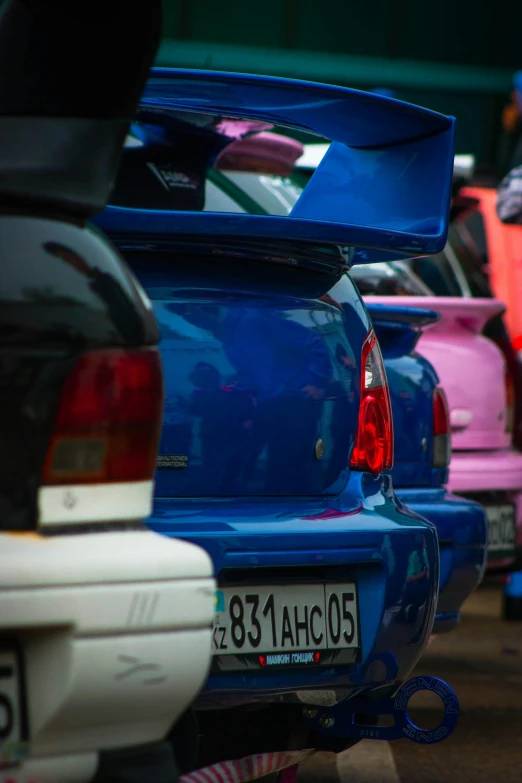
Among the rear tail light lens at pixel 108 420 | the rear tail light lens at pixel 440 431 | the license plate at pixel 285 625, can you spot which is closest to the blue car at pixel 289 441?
the license plate at pixel 285 625

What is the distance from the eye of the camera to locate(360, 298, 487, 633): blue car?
4891mm

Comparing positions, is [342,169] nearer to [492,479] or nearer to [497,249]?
[492,479]

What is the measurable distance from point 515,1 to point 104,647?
20830 mm

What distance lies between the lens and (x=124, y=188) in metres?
4.48

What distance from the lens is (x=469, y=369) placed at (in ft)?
21.1

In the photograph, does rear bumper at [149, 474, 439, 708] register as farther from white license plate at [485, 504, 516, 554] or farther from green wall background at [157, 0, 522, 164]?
green wall background at [157, 0, 522, 164]

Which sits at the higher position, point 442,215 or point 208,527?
point 442,215

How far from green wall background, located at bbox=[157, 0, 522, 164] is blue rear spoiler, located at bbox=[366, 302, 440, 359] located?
50.9 ft

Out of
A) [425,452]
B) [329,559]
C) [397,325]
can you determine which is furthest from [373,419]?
[425,452]

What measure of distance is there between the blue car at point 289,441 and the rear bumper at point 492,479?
8.13ft

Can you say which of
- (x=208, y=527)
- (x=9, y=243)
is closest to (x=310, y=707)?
(x=208, y=527)

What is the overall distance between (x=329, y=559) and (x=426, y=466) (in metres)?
1.75

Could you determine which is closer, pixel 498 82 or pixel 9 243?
pixel 9 243

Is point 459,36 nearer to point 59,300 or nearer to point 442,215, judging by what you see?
point 442,215
